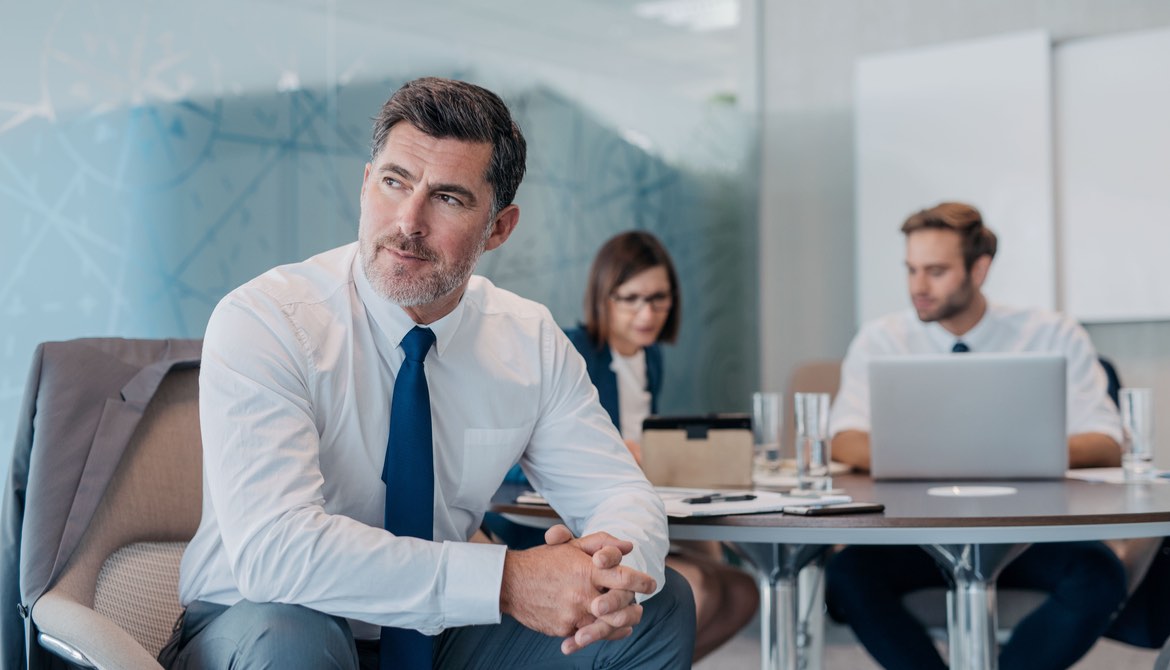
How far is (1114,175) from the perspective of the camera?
4.51m

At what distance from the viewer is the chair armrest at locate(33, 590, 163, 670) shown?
148cm

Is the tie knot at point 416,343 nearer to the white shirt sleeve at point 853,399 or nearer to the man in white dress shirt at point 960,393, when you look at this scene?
the man in white dress shirt at point 960,393

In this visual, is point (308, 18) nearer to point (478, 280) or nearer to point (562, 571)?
point (478, 280)

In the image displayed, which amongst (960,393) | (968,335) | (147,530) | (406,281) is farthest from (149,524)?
(968,335)

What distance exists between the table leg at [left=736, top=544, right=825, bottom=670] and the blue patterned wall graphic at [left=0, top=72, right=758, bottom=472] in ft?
4.72

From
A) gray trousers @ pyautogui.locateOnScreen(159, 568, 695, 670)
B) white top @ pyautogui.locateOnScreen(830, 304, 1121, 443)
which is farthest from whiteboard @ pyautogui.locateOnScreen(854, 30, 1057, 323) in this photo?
gray trousers @ pyautogui.locateOnScreen(159, 568, 695, 670)

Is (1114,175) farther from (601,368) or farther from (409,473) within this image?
(409,473)

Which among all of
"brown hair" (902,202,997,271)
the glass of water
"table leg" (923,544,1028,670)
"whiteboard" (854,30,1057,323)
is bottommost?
"table leg" (923,544,1028,670)

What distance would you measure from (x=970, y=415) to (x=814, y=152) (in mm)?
3069

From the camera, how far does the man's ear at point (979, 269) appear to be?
3.18 m

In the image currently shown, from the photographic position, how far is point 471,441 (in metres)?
1.81

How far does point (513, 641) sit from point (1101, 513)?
2.92 ft

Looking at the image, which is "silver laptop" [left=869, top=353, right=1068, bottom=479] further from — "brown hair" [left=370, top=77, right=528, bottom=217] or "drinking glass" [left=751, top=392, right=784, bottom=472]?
"brown hair" [left=370, top=77, right=528, bottom=217]

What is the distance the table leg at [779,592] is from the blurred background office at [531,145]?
1440 mm
